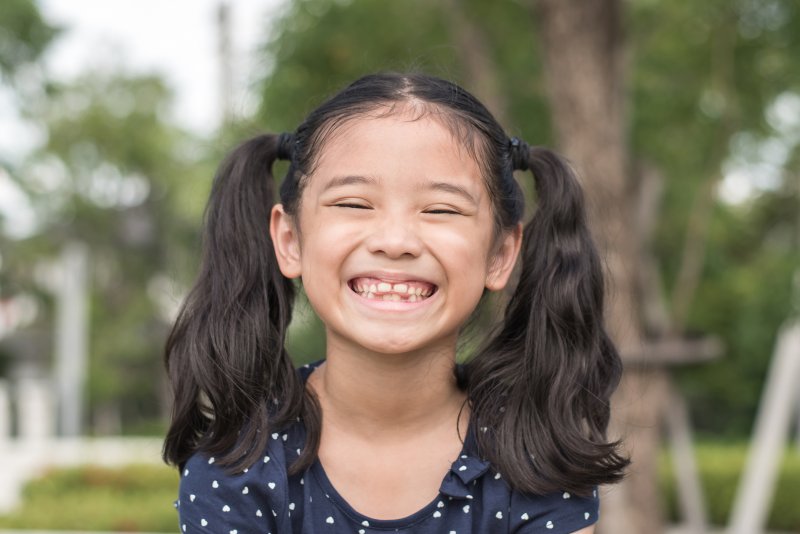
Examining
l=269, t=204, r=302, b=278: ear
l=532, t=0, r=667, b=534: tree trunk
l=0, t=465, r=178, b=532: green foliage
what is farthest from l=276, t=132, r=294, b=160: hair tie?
l=0, t=465, r=178, b=532: green foliage

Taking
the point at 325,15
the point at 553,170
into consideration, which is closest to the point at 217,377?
the point at 553,170

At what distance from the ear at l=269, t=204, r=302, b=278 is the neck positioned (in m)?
0.15

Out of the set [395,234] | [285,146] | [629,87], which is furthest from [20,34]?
[395,234]

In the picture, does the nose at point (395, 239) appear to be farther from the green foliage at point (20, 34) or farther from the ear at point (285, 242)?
the green foliage at point (20, 34)

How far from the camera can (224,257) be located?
92.3 inches

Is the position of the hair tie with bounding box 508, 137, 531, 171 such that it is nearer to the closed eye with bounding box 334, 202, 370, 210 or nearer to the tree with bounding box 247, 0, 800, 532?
the closed eye with bounding box 334, 202, 370, 210

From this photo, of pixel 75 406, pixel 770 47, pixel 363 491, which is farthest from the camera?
pixel 75 406

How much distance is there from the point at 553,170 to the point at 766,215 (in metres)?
15.9

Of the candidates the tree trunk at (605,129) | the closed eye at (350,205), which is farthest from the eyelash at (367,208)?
the tree trunk at (605,129)

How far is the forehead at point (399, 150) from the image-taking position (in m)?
2.01

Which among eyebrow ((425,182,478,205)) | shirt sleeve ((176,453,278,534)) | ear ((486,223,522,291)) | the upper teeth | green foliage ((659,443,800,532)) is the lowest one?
green foliage ((659,443,800,532))

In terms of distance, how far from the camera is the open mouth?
202 centimetres

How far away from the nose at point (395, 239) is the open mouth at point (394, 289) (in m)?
0.05

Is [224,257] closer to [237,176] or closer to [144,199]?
[237,176]
